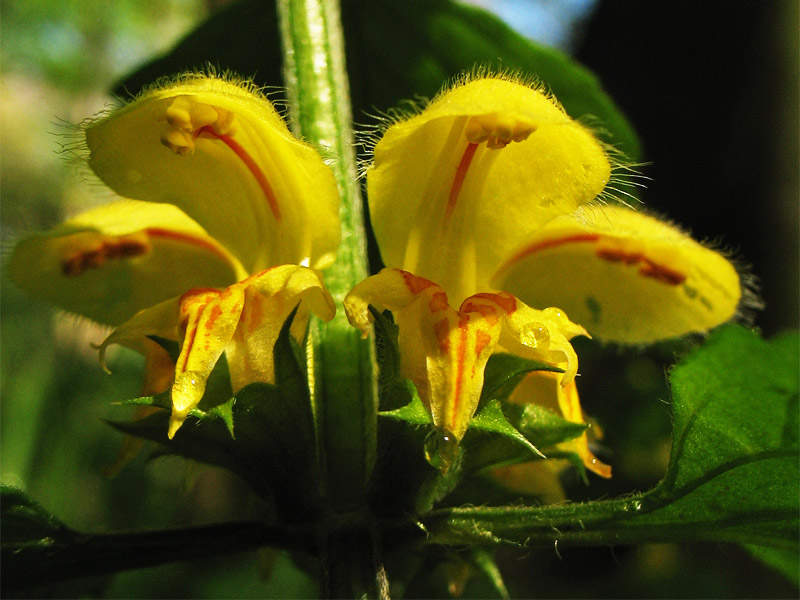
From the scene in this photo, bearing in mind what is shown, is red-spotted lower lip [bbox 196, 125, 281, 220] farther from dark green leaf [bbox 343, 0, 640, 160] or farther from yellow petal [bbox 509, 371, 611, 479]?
dark green leaf [bbox 343, 0, 640, 160]

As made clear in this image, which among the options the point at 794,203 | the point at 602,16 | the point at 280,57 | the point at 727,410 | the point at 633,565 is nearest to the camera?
the point at 727,410

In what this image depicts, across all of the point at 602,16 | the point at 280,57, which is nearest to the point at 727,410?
the point at 280,57

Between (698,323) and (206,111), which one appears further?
(698,323)

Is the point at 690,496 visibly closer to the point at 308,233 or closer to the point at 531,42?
the point at 308,233

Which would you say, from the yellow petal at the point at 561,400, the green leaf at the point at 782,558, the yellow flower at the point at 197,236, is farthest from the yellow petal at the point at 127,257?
the green leaf at the point at 782,558

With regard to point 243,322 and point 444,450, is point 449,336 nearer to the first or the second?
point 444,450

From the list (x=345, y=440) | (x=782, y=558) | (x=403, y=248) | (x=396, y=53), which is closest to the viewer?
(x=345, y=440)

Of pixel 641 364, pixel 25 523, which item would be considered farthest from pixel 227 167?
pixel 641 364
